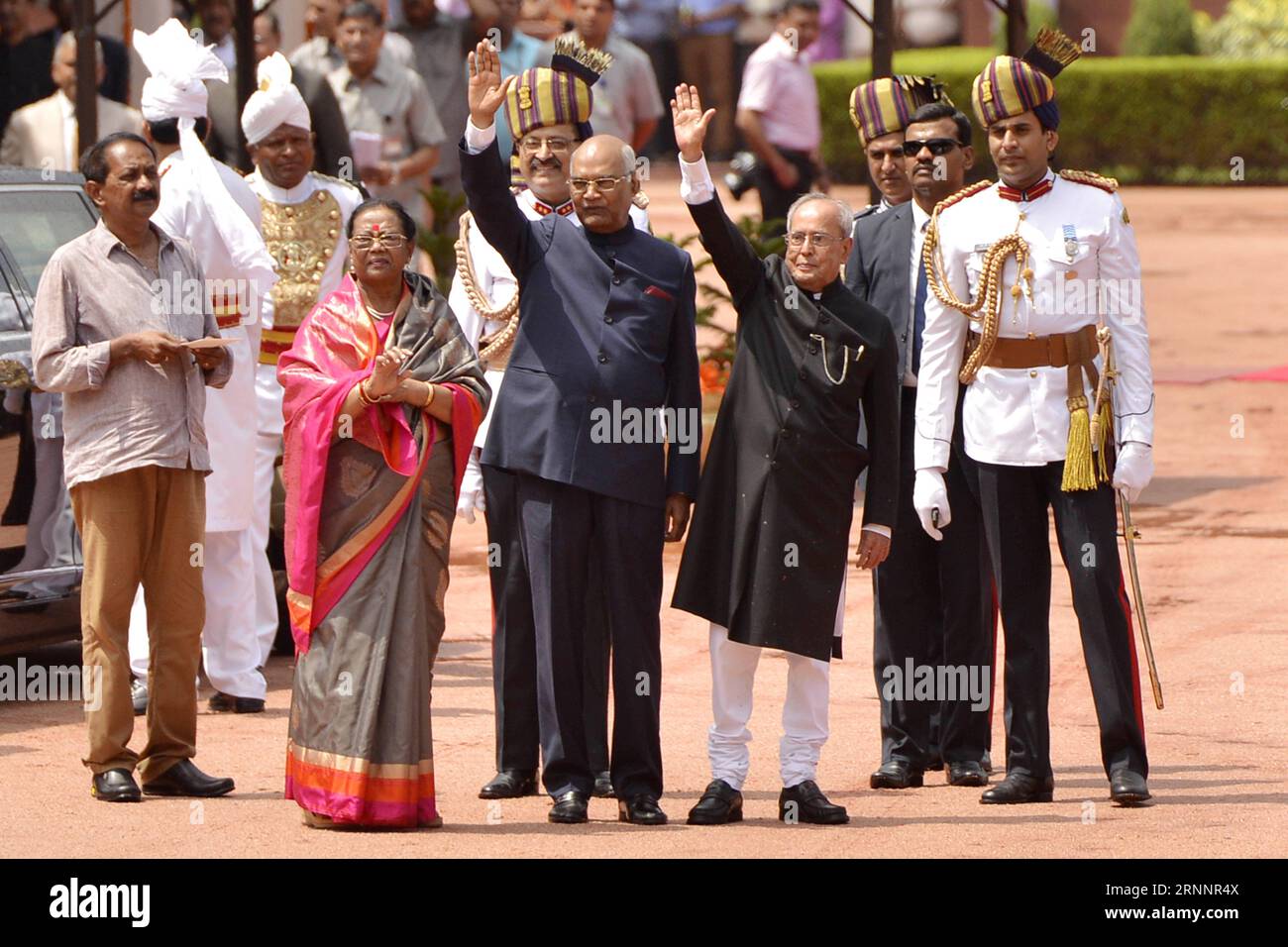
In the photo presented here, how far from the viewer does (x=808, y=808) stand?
274 inches

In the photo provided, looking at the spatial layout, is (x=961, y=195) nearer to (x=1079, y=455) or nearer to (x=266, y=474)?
(x=1079, y=455)

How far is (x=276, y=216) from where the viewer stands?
933 cm

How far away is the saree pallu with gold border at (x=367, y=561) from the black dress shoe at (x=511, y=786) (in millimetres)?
454

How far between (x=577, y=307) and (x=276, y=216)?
2612 mm

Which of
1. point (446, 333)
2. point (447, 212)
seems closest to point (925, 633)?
point (446, 333)

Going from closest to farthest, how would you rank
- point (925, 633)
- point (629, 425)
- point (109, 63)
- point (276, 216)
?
point (629, 425), point (925, 633), point (276, 216), point (109, 63)

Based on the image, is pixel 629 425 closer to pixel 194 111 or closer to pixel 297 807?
pixel 297 807

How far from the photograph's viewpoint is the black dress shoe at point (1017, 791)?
23.8 ft

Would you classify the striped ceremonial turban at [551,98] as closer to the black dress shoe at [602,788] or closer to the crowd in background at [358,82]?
the black dress shoe at [602,788]

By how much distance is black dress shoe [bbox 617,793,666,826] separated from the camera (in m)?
6.93

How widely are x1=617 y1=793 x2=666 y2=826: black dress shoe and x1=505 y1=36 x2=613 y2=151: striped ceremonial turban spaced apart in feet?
6.73

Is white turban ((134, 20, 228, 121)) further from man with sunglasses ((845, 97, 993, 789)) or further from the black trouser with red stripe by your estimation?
the black trouser with red stripe
